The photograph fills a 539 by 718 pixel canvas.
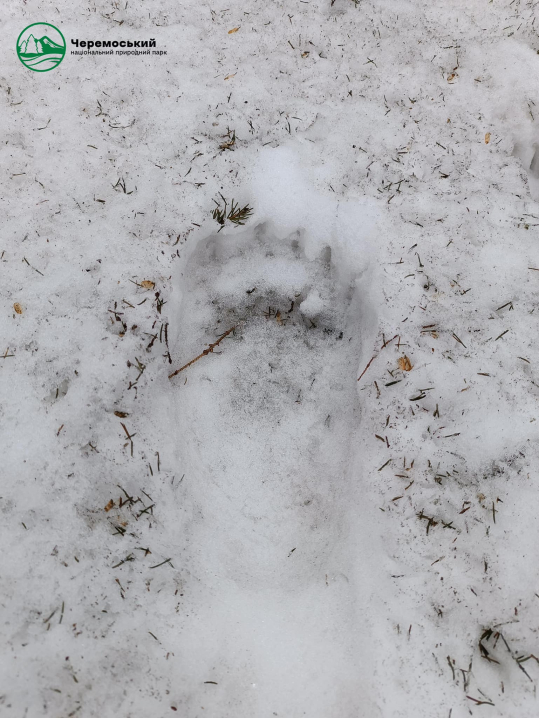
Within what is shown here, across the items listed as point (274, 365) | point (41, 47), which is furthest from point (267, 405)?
point (41, 47)

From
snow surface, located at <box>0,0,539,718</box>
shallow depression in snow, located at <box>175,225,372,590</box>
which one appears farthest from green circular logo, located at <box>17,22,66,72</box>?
shallow depression in snow, located at <box>175,225,372,590</box>

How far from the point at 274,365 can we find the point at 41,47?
8.65 ft

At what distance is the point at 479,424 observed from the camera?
2451 millimetres

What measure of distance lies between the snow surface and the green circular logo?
0.09 meters

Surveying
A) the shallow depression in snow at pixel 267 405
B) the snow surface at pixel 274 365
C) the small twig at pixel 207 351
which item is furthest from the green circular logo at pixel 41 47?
the small twig at pixel 207 351

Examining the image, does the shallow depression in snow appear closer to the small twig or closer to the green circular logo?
the small twig

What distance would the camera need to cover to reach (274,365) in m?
2.73

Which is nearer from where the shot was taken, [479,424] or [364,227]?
[479,424]

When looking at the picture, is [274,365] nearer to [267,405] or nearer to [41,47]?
[267,405]

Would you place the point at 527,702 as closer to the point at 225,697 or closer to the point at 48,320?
the point at 225,697

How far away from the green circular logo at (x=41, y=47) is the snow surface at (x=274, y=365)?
9 cm

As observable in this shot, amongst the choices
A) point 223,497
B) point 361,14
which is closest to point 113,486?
point 223,497

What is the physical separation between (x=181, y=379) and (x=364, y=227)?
1.38 meters

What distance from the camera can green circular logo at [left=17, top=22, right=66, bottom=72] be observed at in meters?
3.08
